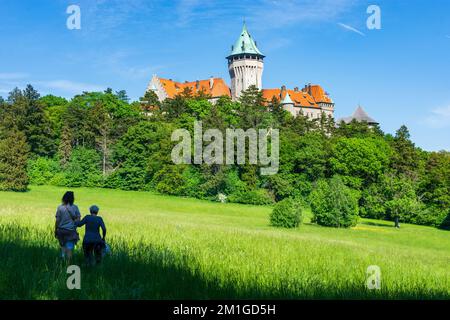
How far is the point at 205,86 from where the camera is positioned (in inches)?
5300

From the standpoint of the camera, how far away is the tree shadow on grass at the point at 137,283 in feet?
25.0

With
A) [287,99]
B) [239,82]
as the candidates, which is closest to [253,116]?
[239,82]

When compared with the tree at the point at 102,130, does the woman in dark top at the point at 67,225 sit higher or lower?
lower

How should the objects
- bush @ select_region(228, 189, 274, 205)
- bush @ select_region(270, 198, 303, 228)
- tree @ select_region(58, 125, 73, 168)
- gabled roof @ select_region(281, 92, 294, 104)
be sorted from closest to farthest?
1. bush @ select_region(270, 198, 303, 228)
2. bush @ select_region(228, 189, 274, 205)
3. tree @ select_region(58, 125, 73, 168)
4. gabled roof @ select_region(281, 92, 294, 104)

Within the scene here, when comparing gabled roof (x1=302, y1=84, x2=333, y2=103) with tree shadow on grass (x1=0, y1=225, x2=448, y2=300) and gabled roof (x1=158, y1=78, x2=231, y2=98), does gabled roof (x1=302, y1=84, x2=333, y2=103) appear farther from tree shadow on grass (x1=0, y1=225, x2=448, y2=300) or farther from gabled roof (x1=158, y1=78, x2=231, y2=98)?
tree shadow on grass (x1=0, y1=225, x2=448, y2=300)

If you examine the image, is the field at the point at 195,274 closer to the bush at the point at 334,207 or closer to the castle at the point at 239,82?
the bush at the point at 334,207

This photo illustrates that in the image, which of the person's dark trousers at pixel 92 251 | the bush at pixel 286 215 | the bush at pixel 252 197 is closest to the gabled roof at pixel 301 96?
the bush at pixel 252 197

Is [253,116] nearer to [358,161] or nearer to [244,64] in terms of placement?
[358,161]

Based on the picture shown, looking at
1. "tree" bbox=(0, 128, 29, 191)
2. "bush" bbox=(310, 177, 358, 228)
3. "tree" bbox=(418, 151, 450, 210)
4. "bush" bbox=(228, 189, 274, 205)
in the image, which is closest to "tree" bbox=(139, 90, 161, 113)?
"tree" bbox=(0, 128, 29, 191)

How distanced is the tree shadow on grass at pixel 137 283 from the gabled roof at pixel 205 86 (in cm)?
12078

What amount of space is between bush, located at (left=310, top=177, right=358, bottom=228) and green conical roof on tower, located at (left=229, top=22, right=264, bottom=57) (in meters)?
87.9

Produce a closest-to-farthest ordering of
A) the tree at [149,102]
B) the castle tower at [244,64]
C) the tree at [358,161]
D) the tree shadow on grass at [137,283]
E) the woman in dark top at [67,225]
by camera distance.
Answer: the tree shadow on grass at [137,283] → the woman in dark top at [67,225] → the tree at [358,161] → the tree at [149,102] → the castle tower at [244,64]

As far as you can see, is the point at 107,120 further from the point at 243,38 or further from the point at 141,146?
the point at 243,38

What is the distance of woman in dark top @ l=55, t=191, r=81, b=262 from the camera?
34.3 feet
